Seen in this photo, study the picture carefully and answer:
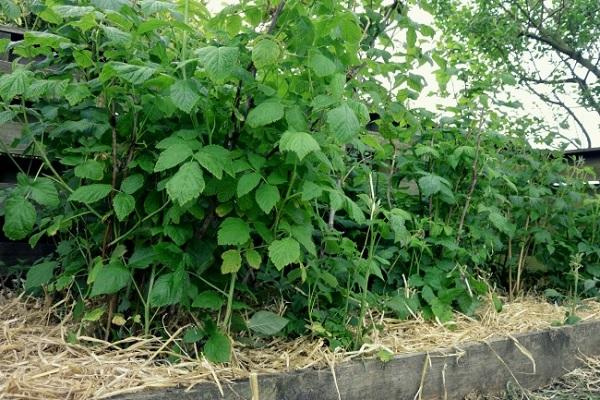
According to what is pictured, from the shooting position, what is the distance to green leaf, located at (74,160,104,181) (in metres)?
1.56

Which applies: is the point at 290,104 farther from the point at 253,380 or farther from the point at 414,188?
the point at 414,188

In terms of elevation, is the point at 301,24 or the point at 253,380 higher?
the point at 301,24

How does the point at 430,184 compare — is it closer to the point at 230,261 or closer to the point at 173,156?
the point at 230,261

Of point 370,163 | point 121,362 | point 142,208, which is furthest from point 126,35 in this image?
point 370,163

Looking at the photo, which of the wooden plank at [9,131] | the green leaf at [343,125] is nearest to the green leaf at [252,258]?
the green leaf at [343,125]

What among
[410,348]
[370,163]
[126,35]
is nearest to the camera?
[126,35]

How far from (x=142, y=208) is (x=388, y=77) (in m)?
1.13

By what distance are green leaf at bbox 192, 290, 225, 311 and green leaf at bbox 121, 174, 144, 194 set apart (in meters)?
0.35

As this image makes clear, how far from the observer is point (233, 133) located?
1.64 meters

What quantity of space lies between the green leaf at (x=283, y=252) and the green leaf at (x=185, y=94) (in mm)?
434

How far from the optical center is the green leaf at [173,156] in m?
1.39

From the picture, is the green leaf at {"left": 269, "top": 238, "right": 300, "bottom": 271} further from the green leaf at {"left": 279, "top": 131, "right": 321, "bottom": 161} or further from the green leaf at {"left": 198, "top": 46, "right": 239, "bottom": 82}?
the green leaf at {"left": 198, "top": 46, "right": 239, "bottom": 82}

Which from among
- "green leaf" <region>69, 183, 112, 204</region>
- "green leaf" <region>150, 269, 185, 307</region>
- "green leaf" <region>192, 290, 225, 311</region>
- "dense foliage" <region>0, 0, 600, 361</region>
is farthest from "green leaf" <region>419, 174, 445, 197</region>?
"green leaf" <region>69, 183, 112, 204</region>

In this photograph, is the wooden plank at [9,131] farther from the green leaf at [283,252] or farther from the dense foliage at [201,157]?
the green leaf at [283,252]
